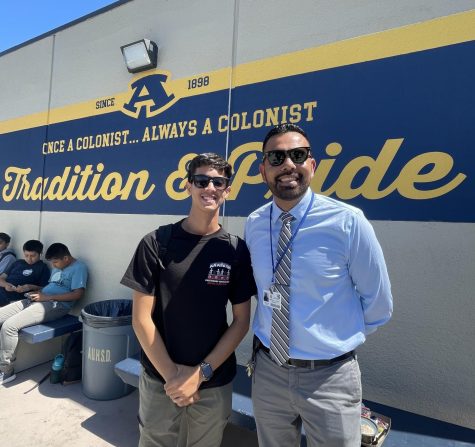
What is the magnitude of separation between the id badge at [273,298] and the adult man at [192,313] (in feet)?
0.58

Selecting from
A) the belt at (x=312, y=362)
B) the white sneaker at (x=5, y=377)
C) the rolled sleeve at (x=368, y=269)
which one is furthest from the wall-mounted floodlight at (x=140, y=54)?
the white sneaker at (x=5, y=377)

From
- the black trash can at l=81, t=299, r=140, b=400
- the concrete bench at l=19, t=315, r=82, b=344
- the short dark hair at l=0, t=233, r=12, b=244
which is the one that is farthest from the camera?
the short dark hair at l=0, t=233, r=12, b=244

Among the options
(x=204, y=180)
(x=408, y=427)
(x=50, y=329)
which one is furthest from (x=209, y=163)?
(x=50, y=329)

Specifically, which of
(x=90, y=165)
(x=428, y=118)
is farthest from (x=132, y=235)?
(x=428, y=118)

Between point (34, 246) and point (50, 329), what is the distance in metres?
1.34

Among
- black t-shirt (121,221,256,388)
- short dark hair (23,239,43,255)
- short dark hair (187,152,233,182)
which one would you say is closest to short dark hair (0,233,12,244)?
short dark hair (23,239,43,255)

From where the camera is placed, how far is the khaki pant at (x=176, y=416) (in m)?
1.59

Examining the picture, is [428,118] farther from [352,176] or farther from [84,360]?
[84,360]

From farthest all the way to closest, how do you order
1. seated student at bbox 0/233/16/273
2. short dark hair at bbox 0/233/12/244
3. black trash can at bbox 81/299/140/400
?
short dark hair at bbox 0/233/12/244 → seated student at bbox 0/233/16/273 → black trash can at bbox 81/299/140/400

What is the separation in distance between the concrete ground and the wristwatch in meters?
1.45

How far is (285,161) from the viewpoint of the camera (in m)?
1.44

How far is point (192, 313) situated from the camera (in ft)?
5.07

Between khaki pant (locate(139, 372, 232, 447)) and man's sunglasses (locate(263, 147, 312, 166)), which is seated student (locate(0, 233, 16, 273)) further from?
man's sunglasses (locate(263, 147, 312, 166))

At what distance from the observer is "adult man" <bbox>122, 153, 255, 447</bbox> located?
1517mm
